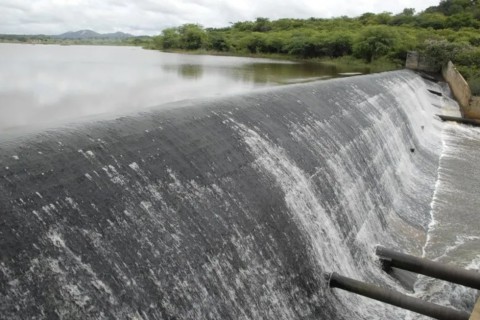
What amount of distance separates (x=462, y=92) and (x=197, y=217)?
23.6m

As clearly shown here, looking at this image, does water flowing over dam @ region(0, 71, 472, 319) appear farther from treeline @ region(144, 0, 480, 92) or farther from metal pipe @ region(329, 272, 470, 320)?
treeline @ region(144, 0, 480, 92)

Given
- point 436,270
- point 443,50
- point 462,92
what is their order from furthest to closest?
point 443,50 → point 462,92 → point 436,270

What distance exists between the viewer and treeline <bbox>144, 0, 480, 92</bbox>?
1433 inches

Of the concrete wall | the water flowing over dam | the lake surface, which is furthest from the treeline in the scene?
the water flowing over dam

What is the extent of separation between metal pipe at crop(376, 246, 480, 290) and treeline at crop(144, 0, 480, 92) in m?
21.2

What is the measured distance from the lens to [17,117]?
14.8m

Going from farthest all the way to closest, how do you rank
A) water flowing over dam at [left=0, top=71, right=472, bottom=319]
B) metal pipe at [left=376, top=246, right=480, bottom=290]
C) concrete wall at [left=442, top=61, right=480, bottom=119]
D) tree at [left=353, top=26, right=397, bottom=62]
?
tree at [left=353, top=26, right=397, bottom=62]
concrete wall at [left=442, top=61, right=480, bottom=119]
metal pipe at [left=376, top=246, right=480, bottom=290]
water flowing over dam at [left=0, top=71, right=472, bottom=319]

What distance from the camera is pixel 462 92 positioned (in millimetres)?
25188

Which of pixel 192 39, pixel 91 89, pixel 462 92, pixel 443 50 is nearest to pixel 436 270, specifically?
pixel 91 89

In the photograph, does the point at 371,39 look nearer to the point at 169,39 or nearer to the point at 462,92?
the point at 462,92

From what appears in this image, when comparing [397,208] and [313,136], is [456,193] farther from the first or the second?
[313,136]

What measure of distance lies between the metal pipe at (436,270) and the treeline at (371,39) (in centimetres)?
2124

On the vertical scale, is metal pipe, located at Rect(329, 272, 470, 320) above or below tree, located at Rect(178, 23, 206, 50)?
below

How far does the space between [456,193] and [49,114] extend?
12.2 m
